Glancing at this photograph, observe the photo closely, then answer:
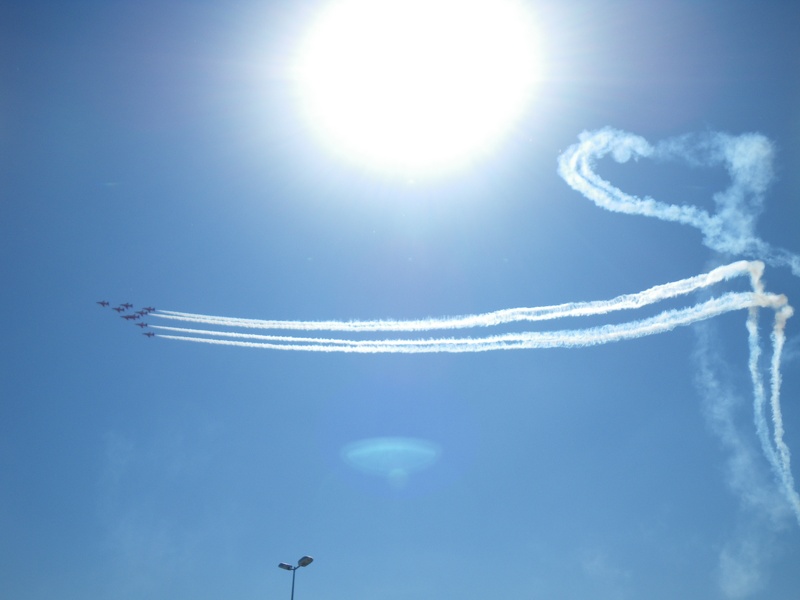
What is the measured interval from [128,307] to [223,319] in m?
19.4

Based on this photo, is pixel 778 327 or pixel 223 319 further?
pixel 223 319

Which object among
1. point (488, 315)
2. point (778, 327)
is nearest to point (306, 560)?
point (488, 315)

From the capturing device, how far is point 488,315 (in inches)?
2025

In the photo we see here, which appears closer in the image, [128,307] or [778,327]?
[778,327]

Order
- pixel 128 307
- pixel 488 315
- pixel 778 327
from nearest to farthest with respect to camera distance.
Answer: pixel 778 327
pixel 488 315
pixel 128 307

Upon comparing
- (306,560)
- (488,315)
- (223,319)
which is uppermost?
(223,319)

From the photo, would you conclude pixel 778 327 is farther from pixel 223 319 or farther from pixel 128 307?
pixel 128 307

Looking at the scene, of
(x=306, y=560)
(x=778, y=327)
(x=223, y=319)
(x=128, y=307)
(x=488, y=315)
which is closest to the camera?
(x=778, y=327)

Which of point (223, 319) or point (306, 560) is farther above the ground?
point (223, 319)

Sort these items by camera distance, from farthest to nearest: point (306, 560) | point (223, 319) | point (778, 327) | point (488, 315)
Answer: point (223, 319) < point (488, 315) < point (306, 560) < point (778, 327)

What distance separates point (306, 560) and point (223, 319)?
86.0 ft

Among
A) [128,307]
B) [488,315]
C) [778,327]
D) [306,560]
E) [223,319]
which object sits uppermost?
[128,307]

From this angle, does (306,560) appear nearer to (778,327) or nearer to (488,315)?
(488,315)

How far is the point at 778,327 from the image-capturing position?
139 ft
